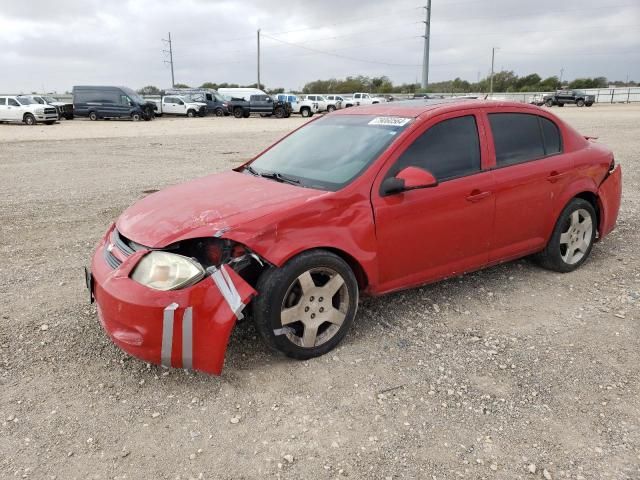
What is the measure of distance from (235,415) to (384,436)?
81 cm

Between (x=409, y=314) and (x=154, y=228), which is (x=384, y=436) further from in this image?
(x=154, y=228)

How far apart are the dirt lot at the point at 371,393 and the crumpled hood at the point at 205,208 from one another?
2.81ft

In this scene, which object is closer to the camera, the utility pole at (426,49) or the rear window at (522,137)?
the rear window at (522,137)

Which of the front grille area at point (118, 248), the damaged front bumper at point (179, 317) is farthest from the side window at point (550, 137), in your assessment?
the front grille area at point (118, 248)

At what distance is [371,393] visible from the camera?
3.03m

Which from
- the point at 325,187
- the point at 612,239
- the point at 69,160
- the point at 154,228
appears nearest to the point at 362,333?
the point at 325,187

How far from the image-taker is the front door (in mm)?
3592

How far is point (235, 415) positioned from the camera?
2848 millimetres

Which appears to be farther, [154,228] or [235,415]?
[154,228]

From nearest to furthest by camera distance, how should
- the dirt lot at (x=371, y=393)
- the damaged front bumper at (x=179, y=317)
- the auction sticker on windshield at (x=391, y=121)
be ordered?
the dirt lot at (x=371, y=393) → the damaged front bumper at (x=179, y=317) → the auction sticker on windshield at (x=391, y=121)

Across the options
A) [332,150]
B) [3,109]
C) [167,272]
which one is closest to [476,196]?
[332,150]

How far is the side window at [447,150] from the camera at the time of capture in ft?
12.3

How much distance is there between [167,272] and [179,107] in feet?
129

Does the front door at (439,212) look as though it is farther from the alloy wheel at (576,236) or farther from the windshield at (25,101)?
the windshield at (25,101)
